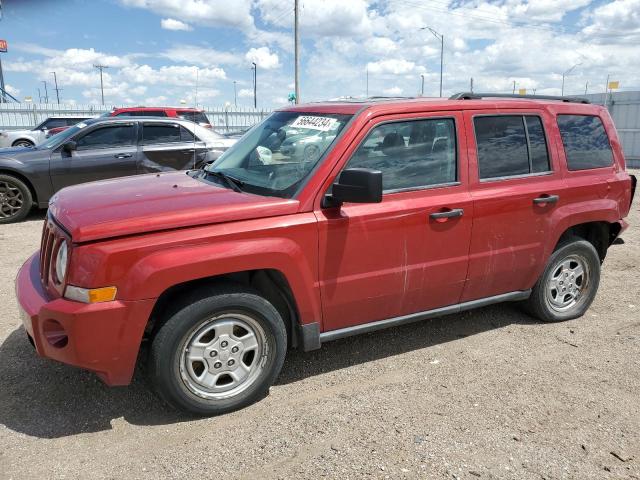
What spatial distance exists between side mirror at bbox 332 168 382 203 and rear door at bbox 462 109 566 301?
1047 mm

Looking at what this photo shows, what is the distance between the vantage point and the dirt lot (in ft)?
8.92

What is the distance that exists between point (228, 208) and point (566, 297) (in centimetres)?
321

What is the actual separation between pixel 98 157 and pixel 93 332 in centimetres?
675

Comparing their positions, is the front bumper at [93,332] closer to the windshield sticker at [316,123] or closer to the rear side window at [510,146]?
the windshield sticker at [316,123]

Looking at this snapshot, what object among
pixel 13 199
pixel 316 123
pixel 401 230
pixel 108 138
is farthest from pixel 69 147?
pixel 401 230

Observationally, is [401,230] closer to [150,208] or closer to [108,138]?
[150,208]

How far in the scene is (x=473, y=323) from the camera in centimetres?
459

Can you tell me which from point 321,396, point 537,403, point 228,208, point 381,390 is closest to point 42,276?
point 228,208

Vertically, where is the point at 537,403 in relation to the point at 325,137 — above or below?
below

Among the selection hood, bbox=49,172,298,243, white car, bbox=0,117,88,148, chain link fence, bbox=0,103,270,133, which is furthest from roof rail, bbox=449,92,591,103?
chain link fence, bbox=0,103,270,133

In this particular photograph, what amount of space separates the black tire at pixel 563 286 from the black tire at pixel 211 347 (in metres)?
2.40

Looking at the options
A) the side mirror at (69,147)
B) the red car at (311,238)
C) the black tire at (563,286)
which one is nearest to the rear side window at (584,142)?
the red car at (311,238)

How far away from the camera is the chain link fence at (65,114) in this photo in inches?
1073

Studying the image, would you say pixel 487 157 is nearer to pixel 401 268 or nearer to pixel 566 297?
pixel 401 268
